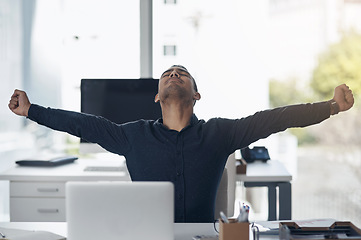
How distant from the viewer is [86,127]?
7.37ft

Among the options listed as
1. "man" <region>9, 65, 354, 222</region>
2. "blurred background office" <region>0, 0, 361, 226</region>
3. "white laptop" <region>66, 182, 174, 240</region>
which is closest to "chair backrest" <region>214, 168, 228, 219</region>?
"man" <region>9, 65, 354, 222</region>

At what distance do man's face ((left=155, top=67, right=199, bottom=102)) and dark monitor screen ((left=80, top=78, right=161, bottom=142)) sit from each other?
83cm

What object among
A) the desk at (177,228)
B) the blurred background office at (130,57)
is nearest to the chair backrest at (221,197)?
the desk at (177,228)

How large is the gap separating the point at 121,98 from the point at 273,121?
1256 mm

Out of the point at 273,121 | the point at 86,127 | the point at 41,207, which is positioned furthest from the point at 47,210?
the point at 273,121

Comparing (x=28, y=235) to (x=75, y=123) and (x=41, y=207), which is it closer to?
(x=75, y=123)

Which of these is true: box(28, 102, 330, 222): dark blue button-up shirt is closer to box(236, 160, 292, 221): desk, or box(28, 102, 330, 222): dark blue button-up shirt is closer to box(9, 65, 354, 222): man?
box(9, 65, 354, 222): man

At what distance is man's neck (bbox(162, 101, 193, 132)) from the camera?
7.53 feet

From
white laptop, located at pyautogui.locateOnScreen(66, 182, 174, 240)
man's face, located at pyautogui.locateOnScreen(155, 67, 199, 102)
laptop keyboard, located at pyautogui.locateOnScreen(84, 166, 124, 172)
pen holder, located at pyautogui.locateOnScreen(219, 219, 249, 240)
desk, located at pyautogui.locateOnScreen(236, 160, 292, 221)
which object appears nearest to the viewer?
white laptop, located at pyautogui.locateOnScreen(66, 182, 174, 240)

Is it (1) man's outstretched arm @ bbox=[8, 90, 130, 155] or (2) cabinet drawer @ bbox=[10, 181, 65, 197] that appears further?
(2) cabinet drawer @ bbox=[10, 181, 65, 197]

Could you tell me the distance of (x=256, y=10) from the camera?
209 inches

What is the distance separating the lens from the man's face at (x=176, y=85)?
228 centimetres

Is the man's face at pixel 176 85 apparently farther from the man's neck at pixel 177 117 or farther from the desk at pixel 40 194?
the desk at pixel 40 194

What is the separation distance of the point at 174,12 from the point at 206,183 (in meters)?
2.11
